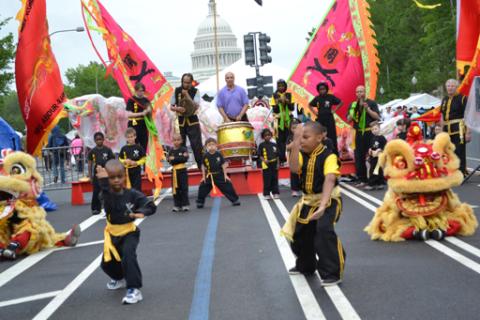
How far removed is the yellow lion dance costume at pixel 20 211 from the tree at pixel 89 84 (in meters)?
98.6

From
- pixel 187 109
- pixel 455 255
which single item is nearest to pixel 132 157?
pixel 187 109

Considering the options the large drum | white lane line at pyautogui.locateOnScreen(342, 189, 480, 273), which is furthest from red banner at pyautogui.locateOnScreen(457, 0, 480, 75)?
white lane line at pyautogui.locateOnScreen(342, 189, 480, 273)

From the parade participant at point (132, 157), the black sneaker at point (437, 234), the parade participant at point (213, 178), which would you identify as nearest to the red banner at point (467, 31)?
the parade participant at point (213, 178)

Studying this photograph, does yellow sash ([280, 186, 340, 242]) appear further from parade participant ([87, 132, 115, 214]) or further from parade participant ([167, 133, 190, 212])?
parade participant ([87, 132, 115, 214])

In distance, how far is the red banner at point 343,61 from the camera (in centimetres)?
1714

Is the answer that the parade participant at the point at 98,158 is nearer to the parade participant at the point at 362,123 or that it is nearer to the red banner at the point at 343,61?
the red banner at the point at 343,61

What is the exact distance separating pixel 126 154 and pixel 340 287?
795 centimetres

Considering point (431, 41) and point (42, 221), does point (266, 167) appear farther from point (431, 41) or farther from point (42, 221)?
point (431, 41)

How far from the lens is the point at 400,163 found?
10.0 metres

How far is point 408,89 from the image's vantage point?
63.5 metres

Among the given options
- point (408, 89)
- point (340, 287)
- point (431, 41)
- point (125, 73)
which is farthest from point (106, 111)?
point (408, 89)

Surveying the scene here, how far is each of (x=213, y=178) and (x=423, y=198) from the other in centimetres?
611

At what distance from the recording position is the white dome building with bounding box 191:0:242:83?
449 ft

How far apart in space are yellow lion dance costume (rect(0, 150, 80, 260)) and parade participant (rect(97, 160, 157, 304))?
2935mm
